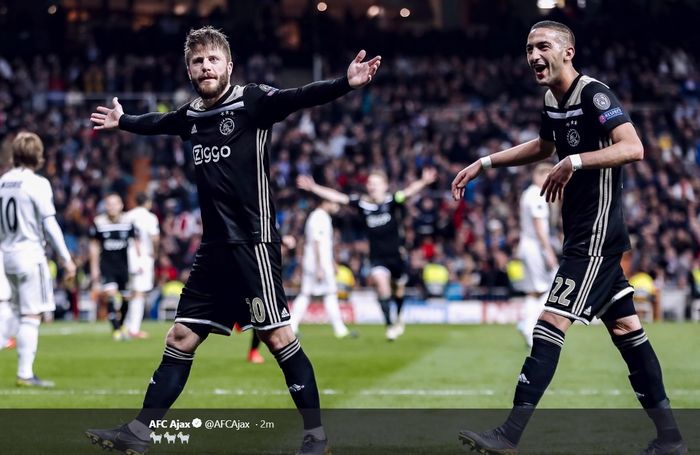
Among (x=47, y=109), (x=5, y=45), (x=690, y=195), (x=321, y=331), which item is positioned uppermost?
(x=5, y=45)

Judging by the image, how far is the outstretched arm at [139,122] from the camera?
720 cm

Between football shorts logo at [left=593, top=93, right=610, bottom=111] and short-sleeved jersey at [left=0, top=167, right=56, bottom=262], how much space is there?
622cm

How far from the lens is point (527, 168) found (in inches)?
1259

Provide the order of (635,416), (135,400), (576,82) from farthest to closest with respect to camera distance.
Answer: (135,400) < (635,416) < (576,82)

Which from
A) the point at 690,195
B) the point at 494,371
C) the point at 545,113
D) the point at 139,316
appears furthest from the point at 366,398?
the point at 690,195

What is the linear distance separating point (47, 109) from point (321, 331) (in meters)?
16.3

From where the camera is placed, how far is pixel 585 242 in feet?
22.2

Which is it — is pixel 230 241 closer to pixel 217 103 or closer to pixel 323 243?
pixel 217 103

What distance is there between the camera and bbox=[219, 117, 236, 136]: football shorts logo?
6832 mm

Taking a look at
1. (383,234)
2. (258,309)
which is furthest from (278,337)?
(383,234)

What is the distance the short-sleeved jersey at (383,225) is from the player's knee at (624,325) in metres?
11.9

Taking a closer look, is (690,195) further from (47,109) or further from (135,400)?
(135,400)

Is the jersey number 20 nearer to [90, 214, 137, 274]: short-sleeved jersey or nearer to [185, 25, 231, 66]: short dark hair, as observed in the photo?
[185, 25, 231, 66]: short dark hair

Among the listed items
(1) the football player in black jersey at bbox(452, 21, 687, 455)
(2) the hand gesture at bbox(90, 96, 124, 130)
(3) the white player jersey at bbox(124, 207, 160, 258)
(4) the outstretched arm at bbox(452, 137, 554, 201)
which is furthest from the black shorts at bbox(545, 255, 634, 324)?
(3) the white player jersey at bbox(124, 207, 160, 258)
